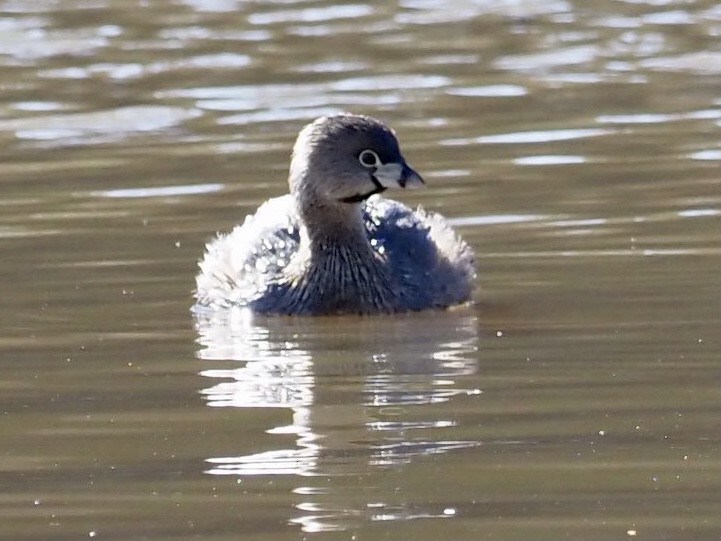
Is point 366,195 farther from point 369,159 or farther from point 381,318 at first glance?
point 381,318

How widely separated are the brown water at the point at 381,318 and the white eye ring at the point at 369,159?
761 millimetres

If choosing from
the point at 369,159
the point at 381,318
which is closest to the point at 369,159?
the point at 369,159

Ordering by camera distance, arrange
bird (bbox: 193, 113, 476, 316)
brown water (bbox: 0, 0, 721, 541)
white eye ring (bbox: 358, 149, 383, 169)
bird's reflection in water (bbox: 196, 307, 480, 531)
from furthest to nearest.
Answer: white eye ring (bbox: 358, 149, 383, 169) → bird (bbox: 193, 113, 476, 316) → bird's reflection in water (bbox: 196, 307, 480, 531) → brown water (bbox: 0, 0, 721, 541)

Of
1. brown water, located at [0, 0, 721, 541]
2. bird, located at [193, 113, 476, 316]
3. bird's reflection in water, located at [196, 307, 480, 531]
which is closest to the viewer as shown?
brown water, located at [0, 0, 721, 541]

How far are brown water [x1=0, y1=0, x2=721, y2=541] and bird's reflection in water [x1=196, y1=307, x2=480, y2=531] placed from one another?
2cm

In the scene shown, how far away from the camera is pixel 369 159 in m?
11.0

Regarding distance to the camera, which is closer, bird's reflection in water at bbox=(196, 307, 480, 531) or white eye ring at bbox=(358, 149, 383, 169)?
bird's reflection in water at bbox=(196, 307, 480, 531)

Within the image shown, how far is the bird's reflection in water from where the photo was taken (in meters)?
6.74

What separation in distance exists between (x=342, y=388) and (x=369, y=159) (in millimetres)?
2971

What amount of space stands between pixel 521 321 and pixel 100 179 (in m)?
5.04

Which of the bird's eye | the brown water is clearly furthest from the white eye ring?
the brown water

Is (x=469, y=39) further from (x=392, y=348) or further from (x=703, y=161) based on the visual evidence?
(x=392, y=348)

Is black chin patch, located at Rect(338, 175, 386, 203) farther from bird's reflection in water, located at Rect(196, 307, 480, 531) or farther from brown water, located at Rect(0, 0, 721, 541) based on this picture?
bird's reflection in water, located at Rect(196, 307, 480, 531)

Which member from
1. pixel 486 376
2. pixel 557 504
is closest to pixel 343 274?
pixel 486 376
